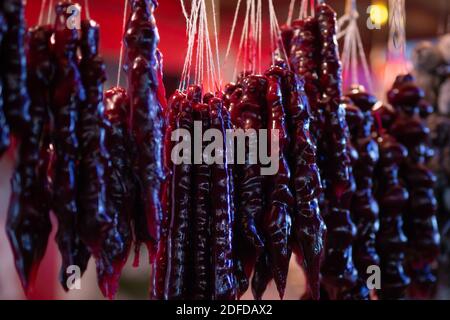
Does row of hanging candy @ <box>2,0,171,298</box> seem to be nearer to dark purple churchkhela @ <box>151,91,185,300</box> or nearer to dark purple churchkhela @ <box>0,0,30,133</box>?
dark purple churchkhela @ <box>0,0,30,133</box>

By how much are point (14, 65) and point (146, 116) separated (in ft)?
1.04

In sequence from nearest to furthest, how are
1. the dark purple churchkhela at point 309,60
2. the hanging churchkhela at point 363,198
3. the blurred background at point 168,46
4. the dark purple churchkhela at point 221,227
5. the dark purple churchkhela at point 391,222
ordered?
the dark purple churchkhela at point 221,227 < the dark purple churchkhela at point 309,60 < the hanging churchkhela at point 363,198 < the dark purple churchkhela at point 391,222 < the blurred background at point 168,46

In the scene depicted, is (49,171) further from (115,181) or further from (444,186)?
(444,186)

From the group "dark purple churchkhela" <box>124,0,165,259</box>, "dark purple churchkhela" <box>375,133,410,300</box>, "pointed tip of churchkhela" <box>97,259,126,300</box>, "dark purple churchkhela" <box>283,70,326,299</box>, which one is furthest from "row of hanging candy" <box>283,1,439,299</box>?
"pointed tip of churchkhela" <box>97,259,126,300</box>

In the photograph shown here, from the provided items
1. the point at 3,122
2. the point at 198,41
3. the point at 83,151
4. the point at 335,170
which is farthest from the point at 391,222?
the point at 3,122

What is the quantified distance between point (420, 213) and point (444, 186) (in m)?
0.50

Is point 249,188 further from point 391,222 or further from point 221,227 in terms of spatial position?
point 391,222

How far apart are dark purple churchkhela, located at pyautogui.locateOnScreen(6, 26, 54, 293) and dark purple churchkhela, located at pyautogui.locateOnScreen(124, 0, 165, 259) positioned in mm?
197

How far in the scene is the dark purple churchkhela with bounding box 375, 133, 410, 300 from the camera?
7.03ft

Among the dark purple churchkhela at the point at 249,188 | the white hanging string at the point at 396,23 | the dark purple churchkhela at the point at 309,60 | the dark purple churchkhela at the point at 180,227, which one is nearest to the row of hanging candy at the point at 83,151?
the dark purple churchkhela at the point at 180,227

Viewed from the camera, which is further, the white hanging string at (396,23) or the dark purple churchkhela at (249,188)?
the white hanging string at (396,23)

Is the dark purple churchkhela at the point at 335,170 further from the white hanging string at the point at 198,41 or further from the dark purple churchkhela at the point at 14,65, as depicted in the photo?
the dark purple churchkhela at the point at 14,65

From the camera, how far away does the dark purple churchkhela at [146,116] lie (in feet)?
4.52

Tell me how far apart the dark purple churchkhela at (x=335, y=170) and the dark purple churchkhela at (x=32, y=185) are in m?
0.89
